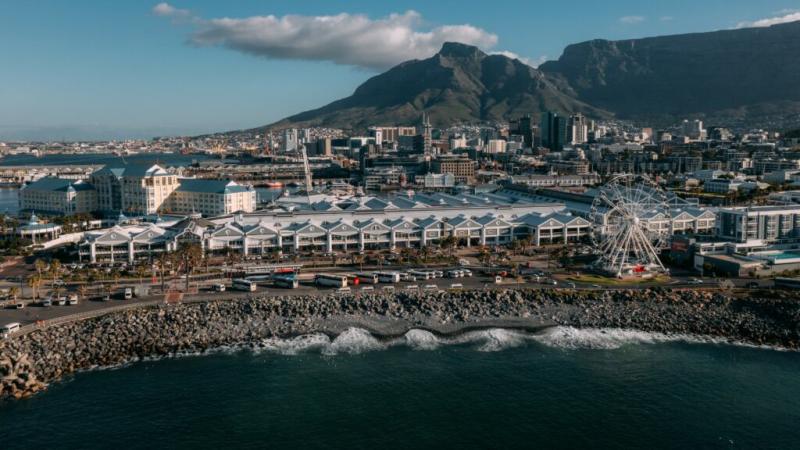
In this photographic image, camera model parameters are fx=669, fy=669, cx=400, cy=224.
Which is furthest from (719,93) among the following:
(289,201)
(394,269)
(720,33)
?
(394,269)

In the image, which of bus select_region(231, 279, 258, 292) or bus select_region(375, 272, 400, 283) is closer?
bus select_region(231, 279, 258, 292)

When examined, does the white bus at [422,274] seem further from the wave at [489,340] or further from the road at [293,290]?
the wave at [489,340]

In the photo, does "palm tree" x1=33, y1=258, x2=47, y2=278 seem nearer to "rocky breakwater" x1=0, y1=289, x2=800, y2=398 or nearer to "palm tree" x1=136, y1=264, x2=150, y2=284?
"palm tree" x1=136, y1=264, x2=150, y2=284

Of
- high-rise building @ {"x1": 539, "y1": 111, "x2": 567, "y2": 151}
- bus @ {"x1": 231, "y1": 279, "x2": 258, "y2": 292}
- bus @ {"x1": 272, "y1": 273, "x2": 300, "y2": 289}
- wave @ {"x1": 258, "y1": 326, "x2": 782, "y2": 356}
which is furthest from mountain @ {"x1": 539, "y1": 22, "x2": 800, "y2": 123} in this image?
bus @ {"x1": 231, "y1": 279, "x2": 258, "y2": 292}

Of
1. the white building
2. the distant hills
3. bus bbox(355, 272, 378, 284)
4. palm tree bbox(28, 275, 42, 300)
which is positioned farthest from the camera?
the distant hills

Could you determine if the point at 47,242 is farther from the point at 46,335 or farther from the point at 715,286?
the point at 715,286

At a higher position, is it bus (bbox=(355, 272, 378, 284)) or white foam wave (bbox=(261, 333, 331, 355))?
bus (bbox=(355, 272, 378, 284))
